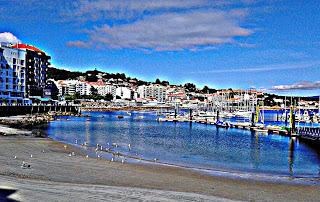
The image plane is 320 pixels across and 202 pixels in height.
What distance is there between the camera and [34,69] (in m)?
126

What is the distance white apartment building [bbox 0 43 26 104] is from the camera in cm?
10761

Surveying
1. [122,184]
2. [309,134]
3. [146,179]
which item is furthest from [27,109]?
[122,184]

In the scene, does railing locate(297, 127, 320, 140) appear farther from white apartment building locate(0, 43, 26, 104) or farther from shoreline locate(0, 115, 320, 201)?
white apartment building locate(0, 43, 26, 104)

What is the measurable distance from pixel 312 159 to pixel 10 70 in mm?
95914

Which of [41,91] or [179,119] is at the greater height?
[41,91]

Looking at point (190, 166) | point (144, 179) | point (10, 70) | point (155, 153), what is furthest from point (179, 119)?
point (144, 179)

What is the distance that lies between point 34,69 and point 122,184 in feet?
373

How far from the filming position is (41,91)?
439ft

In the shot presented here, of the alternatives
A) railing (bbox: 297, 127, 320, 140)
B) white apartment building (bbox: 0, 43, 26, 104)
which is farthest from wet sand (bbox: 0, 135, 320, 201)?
white apartment building (bbox: 0, 43, 26, 104)

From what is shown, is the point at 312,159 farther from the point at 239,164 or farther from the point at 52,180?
the point at 52,180

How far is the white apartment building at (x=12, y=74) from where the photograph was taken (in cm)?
10761

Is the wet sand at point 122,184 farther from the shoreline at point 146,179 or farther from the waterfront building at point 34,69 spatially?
the waterfront building at point 34,69

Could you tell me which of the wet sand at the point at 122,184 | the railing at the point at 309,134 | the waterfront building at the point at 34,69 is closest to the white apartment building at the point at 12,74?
the waterfront building at the point at 34,69

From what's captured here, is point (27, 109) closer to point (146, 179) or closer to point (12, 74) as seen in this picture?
point (12, 74)
